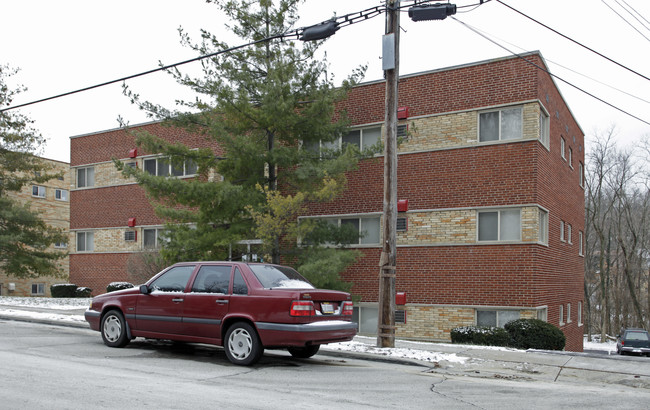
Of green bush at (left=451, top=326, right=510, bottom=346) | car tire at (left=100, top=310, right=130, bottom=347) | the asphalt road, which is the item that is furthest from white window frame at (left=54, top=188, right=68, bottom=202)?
car tire at (left=100, top=310, right=130, bottom=347)

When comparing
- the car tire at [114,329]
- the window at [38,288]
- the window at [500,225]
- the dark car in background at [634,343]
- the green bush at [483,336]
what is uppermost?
the window at [500,225]

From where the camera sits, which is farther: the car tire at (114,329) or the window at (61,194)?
the window at (61,194)

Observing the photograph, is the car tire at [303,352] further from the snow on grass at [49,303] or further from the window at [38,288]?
the window at [38,288]

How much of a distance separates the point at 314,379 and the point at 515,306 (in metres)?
10.7

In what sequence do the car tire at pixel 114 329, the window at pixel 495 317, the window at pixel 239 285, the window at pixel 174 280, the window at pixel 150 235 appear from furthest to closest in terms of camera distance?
the window at pixel 150 235
the window at pixel 495 317
the car tire at pixel 114 329
the window at pixel 174 280
the window at pixel 239 285

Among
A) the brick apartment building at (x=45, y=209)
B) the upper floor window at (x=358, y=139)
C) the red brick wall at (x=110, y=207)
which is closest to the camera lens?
the upper floor window at (x=358, y=139)

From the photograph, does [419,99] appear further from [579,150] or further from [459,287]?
[579,150]

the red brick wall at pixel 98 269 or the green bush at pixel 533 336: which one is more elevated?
the red brick wall at pixel 98 269

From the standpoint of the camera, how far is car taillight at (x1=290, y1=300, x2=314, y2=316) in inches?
351

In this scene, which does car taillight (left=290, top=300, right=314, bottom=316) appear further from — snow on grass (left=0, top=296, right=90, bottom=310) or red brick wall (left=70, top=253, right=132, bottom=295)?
red brick wall (left=70, top=253, right=132, bottom=295)

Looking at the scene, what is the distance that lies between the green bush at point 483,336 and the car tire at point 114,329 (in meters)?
8.50

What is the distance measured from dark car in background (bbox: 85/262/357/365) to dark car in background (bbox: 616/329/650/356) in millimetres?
24248

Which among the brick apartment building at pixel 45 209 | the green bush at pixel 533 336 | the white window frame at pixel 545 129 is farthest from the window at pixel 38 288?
the green bush at pixel 533 336

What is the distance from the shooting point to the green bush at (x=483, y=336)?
600 inches
